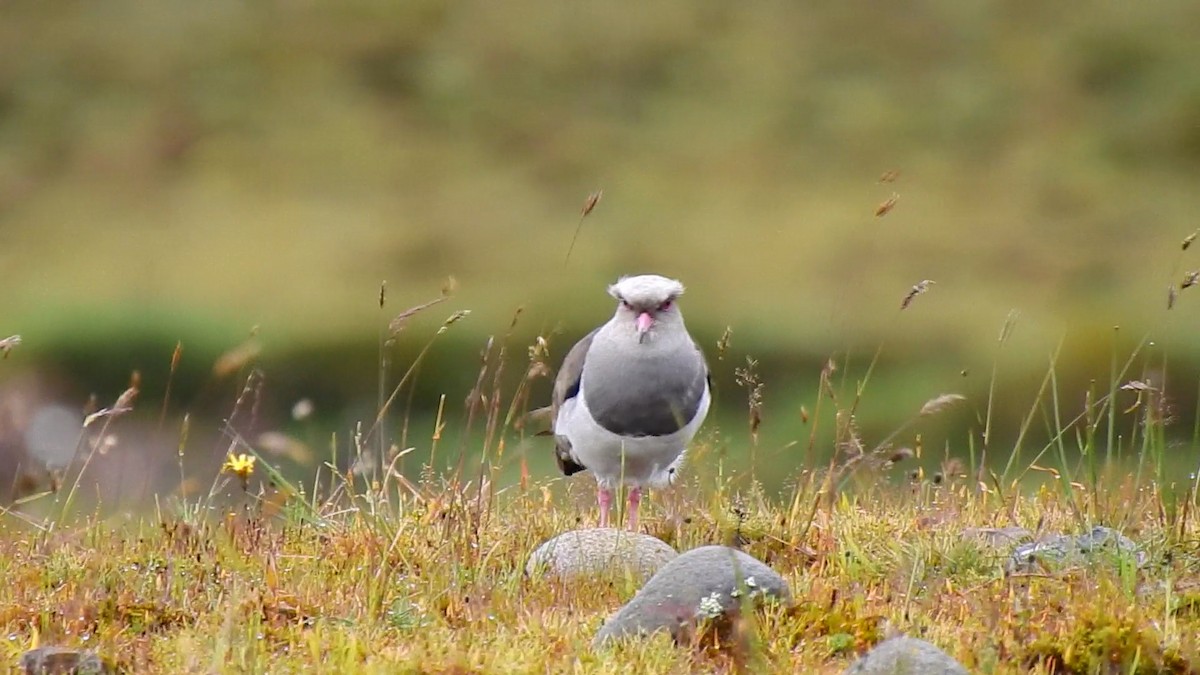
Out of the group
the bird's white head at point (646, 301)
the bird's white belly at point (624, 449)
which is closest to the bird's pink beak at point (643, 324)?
the bird's white head at point (646, 301)

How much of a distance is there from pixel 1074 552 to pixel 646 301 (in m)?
2.43

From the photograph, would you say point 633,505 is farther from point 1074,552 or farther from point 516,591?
point 1074,552


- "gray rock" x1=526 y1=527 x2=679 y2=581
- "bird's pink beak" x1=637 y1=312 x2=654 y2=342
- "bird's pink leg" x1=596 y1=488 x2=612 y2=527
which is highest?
"bird's pink beak" x1=637 y1=312 x2=654 y2=342

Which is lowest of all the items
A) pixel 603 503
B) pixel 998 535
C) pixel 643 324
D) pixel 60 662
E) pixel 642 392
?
pixel 603 503

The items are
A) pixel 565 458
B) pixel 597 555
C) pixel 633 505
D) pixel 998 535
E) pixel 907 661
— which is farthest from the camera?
pixel 565 458

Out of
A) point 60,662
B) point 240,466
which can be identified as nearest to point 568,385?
point 240,466

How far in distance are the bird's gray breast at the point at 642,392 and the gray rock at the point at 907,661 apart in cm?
276

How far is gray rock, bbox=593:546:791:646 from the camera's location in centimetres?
589

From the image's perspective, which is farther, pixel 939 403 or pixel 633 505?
pixel 633 505

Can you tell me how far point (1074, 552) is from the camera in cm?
668

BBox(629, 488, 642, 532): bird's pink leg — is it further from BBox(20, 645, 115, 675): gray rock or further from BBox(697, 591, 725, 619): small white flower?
BBox(20, 645, 115, 675): gray rock

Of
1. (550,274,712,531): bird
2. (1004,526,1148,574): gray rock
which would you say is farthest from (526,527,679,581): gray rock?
(1004,526,1148,574): gray rock

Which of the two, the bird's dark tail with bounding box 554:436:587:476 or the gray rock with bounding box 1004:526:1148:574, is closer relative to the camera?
the gray rock with bounding box 1004:526:1148:574

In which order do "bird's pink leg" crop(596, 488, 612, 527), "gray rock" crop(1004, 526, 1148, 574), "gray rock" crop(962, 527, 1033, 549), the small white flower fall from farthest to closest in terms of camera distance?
1. "bird's pink leg" crop(596, 488, 612, 527)
2. "gray rock" crop(962, 527, 1033, 549)
3. "gray rock" crop(1004, 526, 1148, 574)
4. the small white flower
